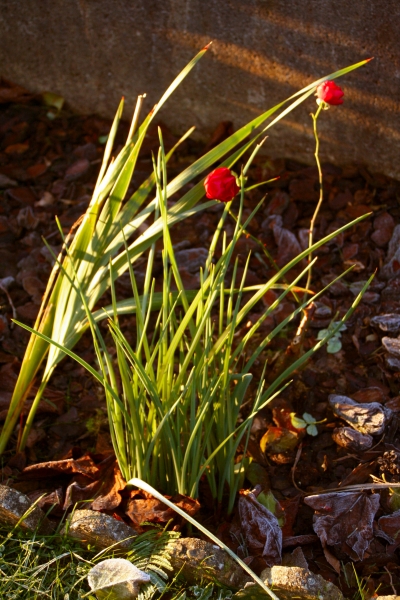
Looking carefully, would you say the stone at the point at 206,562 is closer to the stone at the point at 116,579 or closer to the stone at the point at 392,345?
the stone at the point at 116,579

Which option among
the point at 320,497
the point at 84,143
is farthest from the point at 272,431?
the point at 84,143

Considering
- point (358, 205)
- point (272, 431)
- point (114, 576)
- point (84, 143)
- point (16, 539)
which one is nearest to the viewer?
point (114, 576)

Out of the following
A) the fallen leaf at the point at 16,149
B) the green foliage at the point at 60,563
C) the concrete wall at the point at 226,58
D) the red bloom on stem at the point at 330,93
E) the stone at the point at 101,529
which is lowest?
the green foliage at the point at 60,563

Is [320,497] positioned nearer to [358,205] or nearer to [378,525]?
[378,525]

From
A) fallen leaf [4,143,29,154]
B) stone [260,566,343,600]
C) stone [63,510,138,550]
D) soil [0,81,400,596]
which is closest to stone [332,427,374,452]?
soil [0,81,400,596]

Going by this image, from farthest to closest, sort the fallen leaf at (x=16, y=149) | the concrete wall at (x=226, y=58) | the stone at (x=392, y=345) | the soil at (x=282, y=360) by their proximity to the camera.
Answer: the fallen leaf at (x=16, y=149) → the concrete wall at (x=226, y=58) → the stone at (x=392, y=345) → the soil at (x=282, y=360)

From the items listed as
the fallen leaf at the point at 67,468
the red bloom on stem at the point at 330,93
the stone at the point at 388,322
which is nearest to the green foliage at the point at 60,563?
the fallen leaf at the point at 67,468

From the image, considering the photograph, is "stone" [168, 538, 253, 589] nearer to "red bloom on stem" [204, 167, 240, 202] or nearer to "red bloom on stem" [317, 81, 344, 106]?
"red bloom on stem" [204, 167, 240, 202]

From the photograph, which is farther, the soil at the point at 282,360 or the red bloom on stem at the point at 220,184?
the soil at the point at 282,360
